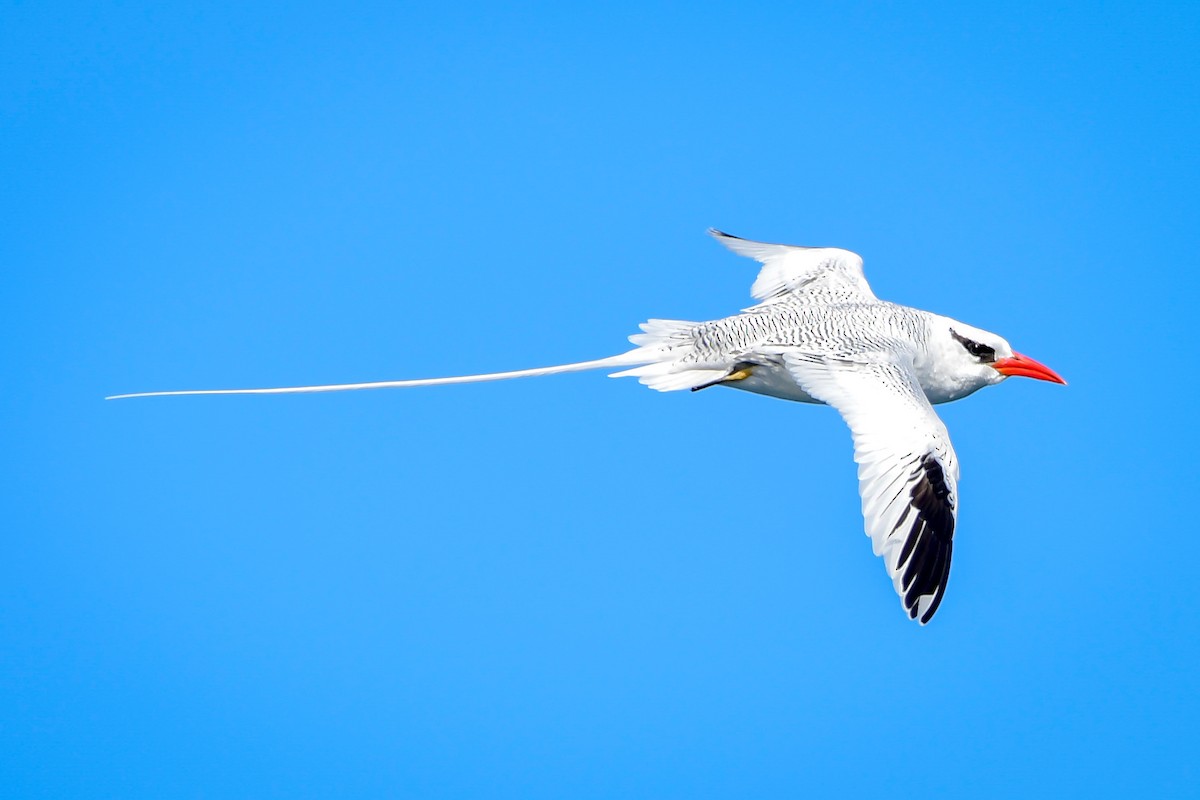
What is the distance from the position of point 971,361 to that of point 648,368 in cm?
298

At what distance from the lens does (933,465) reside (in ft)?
28.5

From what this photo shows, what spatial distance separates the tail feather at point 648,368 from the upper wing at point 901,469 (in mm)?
1184

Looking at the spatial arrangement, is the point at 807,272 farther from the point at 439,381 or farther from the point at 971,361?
the point at 439,381

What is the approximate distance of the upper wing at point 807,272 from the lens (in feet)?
40.0

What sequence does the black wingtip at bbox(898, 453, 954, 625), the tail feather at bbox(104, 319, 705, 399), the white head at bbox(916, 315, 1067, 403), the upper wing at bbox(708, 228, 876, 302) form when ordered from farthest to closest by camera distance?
the upper wing at bbox(708, 228, 876, 302) → the white head at bbox(916, 315, 1067, 403) → the tail feather at bbox(104, 319, 705, 399) → the black wingtip at bbox(898, 453, 954, 625)

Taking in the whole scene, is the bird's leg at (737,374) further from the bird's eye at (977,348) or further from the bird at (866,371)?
the bird's eye at (977,348)

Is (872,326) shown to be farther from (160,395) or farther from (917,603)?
(160,395)

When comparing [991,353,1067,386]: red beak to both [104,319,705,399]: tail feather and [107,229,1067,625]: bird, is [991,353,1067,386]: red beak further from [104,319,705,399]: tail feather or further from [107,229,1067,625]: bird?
[104,319,705,399]: tail feather

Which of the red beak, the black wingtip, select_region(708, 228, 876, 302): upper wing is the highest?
select_region(708, 228, 876, 302): upper wing

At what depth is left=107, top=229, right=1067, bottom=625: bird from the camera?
8.43 metres

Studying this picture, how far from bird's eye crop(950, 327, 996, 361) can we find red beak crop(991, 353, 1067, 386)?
0.17 meters

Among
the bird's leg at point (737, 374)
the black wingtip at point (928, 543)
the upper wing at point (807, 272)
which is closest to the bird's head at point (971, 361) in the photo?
the upper wing at point (807, 272)

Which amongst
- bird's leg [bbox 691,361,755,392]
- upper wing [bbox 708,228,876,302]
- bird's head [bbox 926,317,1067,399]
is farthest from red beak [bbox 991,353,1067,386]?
bird's leg [bbox 691,361,755,392]

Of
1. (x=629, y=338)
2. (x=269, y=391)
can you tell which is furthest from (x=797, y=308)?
(x=269, y=391)
